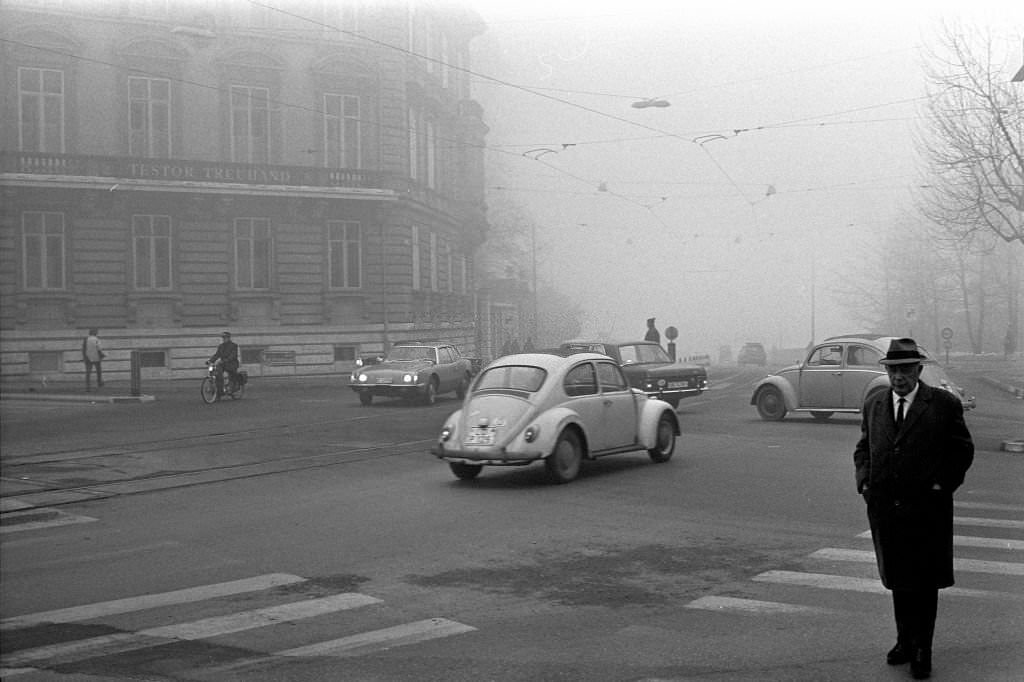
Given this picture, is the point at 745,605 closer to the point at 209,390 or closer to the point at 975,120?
the point at 209,390

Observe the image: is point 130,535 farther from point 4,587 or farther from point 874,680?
point 874,680

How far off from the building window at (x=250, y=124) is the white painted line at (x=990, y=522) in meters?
33.6

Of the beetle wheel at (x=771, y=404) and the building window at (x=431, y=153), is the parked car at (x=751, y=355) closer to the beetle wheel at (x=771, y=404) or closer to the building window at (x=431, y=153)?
the building window at (x=431, y=153)

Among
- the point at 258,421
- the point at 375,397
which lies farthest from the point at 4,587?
the point at 375,397

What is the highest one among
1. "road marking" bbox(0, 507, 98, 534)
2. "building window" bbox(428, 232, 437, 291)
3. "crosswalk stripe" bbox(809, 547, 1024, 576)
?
"building window" bbox(428, 232, 437, 291)

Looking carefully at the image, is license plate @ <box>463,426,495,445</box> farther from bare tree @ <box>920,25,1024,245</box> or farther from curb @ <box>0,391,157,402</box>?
bare tree @ <box>920,25,1024,245</box>

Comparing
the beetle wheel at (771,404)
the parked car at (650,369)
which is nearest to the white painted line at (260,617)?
the beetle wheel at (771,404)

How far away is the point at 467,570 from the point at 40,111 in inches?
1351

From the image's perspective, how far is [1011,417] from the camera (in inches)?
930

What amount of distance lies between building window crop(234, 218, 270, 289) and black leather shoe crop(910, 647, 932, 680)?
36865 millimetres

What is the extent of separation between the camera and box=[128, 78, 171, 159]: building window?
39.3 m

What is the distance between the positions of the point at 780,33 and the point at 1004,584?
1915cm

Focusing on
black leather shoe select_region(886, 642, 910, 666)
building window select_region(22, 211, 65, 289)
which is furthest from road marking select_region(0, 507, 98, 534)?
building window select_region(22, 211, 65, 289)

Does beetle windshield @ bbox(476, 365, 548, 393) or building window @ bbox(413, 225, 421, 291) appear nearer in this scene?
beetle windshield @ bbox(476, 365, 548, 393)
